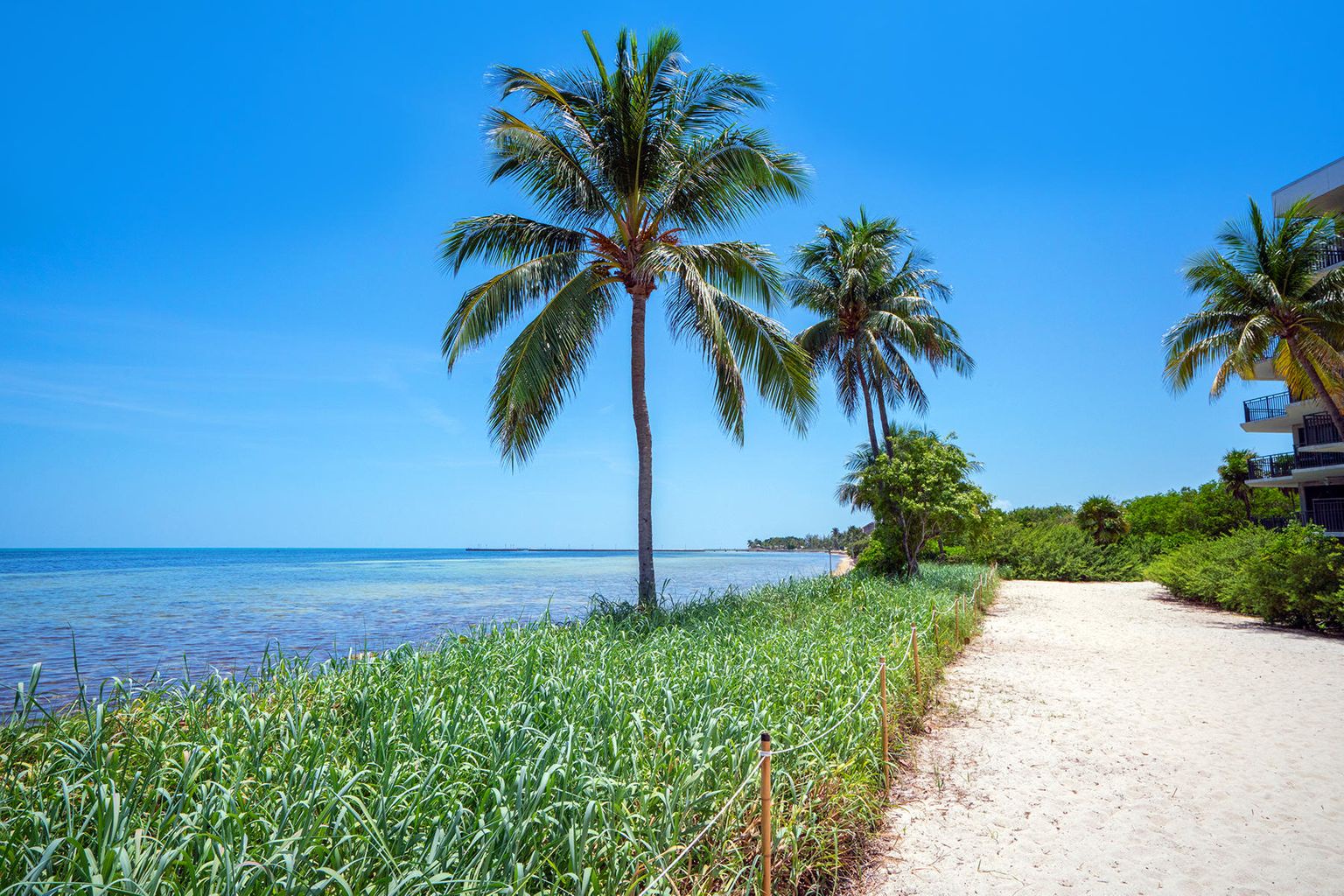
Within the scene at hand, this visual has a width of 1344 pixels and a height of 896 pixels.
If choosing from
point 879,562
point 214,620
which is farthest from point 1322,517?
point 214,620

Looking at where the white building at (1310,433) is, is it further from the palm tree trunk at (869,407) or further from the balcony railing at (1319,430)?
the palm tree trunk at (869,407)

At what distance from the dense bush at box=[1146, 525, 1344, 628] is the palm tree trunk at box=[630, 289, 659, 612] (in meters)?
12.5

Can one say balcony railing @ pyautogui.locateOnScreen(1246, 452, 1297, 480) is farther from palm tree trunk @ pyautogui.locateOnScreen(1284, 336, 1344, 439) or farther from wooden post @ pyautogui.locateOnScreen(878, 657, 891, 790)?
wooden post @ pyautogui.locateOnScreen(878, 657, 891, 790)

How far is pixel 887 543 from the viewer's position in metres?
19.8

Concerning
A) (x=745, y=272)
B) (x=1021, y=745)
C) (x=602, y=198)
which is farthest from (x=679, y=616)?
(x=602, y=198)

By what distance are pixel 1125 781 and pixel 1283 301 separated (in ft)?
49.8

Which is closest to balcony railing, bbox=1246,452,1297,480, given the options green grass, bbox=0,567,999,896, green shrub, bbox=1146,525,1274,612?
green shrub, bbox=1146,525,1274,612

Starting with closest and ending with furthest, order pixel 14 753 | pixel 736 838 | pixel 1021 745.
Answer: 1. pixel 14 753
2. pixel 736 838
3. pixel 1021 745

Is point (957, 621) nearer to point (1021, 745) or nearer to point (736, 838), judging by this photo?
point (1021, 745)

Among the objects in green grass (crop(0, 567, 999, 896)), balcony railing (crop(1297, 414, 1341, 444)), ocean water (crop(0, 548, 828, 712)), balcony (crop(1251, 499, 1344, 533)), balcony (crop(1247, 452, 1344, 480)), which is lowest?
ocean water (crop(0, 548, 828, 712))

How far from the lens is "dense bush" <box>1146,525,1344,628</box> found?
41.0 feet

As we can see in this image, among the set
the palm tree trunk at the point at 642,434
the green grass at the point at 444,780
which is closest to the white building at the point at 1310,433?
the palm tree trunk at the point at 642,434

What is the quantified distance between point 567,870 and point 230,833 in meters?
1.24

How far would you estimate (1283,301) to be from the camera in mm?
14797
